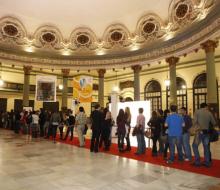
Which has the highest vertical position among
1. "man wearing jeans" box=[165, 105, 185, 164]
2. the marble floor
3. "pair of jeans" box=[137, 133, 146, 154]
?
"man wearing jeans" box=[165, 105, 185, 164]

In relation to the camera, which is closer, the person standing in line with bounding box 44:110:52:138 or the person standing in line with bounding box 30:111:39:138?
the person standing in line with bounding box 30:111:39:138

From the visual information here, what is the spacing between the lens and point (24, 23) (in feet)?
59.3

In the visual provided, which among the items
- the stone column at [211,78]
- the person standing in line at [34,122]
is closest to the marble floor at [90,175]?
the person standing in line at [34,122]

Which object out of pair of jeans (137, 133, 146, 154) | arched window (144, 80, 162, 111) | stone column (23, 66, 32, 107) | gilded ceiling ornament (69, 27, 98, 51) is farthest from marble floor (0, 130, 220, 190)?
arched window (144, 80, 162, 111)

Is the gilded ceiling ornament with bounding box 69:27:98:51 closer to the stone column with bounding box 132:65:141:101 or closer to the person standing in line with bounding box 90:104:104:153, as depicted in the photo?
the stone column with bounding box 132:65:141:101

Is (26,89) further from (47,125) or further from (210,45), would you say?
(210,45)

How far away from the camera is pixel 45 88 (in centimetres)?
1491

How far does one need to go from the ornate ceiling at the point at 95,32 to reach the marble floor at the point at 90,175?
33.4 feet

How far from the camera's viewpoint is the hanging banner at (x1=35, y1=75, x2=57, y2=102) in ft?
48.2

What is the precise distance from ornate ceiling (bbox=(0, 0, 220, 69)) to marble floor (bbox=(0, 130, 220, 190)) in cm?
1019

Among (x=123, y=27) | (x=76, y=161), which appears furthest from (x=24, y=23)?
(x=76, y=161)

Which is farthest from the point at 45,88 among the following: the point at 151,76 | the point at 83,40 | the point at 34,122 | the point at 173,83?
the point at 151,76

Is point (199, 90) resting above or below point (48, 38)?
below

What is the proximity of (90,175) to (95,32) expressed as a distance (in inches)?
646
